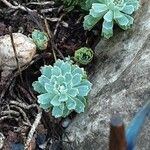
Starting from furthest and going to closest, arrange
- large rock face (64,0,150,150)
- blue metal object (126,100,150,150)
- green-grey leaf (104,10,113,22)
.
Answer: green-grey leaf (104,10,113,22) → large rock face (64,0,150,150) → blue metal object (126,100,150,150)

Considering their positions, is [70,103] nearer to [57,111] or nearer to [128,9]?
[57,111]

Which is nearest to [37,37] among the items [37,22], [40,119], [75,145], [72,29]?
[37,22]

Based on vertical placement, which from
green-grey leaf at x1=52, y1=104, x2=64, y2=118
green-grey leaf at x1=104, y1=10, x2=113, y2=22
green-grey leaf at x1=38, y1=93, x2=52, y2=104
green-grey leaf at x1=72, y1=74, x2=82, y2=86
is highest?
green-grey leaf at x1=104, y1=10, x2=113, y2=22

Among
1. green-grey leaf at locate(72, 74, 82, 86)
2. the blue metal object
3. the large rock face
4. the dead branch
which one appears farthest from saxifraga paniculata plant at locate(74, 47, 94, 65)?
the blue metal object

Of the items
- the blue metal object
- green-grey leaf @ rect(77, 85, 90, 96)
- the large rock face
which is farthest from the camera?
green-grey leaf @ rect(77, 85, 90, 96)

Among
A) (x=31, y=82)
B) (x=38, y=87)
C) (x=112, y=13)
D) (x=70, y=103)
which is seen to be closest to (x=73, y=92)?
(x=70, y=103)

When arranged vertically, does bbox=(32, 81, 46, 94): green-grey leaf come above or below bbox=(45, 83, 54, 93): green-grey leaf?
below

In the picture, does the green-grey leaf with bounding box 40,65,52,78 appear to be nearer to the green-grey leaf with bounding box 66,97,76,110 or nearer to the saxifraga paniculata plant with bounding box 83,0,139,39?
the green-grey leaf with bounding box 66,97,76,110

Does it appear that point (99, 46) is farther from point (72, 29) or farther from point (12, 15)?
point (12, 15)
